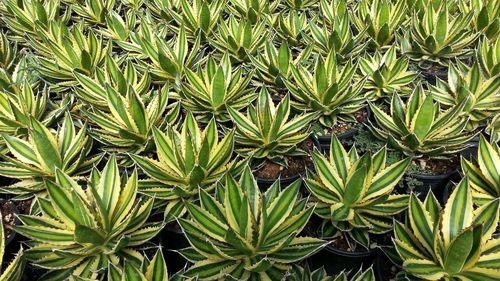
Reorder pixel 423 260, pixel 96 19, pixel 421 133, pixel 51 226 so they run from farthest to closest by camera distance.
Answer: pixel 96 19
pixel 421 133
pixel 51 226
pixel 423 260

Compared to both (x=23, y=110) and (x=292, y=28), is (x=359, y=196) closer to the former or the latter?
(x=292, y=28)

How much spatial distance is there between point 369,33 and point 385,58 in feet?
1.16

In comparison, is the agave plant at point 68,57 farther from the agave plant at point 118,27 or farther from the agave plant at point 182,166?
the agave plant at point 182,166

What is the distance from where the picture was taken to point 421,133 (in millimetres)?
1789

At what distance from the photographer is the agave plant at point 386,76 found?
6.96 feet

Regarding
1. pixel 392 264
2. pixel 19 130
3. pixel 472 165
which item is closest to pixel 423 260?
pixel 392 264

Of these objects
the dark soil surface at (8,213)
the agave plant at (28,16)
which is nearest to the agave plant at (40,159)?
the dark soil surface at (8,213)

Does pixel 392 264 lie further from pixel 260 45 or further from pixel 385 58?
pixel 260 45

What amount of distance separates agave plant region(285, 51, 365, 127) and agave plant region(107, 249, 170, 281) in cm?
103

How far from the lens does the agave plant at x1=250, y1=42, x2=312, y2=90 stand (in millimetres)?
2178

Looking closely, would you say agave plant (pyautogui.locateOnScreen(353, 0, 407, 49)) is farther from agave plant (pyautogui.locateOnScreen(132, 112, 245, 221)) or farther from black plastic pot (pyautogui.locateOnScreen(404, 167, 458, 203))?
agave plant (pyautogui.locateOnScreen(132, 112, 245, 221))

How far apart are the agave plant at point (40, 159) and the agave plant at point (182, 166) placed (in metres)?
0.30

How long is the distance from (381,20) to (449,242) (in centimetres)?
159

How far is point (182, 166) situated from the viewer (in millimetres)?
1611
